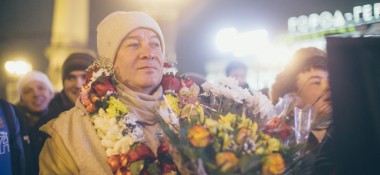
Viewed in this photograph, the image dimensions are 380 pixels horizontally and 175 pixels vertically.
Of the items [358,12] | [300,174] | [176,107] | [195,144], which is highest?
[358,12]

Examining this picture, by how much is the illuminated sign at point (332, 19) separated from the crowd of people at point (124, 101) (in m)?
14.2

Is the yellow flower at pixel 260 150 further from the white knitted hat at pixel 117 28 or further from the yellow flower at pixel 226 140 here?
the white knitted hat at pixel 117 28

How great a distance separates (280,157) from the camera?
1.86 meters

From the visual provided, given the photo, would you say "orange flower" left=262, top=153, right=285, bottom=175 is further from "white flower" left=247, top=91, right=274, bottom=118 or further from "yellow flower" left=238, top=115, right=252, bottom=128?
Result: "white flower" left=247, top=91, right=274, bottom=118

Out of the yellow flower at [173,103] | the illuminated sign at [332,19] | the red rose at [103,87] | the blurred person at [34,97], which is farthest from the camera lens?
the illuminated sign at [332,19]

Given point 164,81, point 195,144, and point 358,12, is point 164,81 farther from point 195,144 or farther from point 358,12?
point 358,12

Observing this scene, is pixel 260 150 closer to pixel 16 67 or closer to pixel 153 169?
pixel 153 169

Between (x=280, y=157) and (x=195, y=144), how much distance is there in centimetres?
41

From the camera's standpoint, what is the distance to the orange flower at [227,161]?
5.69 ft

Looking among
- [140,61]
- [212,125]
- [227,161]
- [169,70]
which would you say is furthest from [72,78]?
[227,161]

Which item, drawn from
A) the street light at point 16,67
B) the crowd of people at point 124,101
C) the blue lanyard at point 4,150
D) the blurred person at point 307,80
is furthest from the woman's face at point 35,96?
the street light at point 16,67

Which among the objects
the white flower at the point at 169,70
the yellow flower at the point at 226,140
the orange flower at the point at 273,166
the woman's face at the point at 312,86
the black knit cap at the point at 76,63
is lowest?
the orange flower at the point at 273,166

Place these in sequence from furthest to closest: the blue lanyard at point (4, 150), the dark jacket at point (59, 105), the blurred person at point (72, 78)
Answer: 1. the blurred person at point (72, 78)
2. the dark jacket at point (59, 105)
3. the blue lanyard at point (4, 150)

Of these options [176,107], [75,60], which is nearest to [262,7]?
[75,60]
